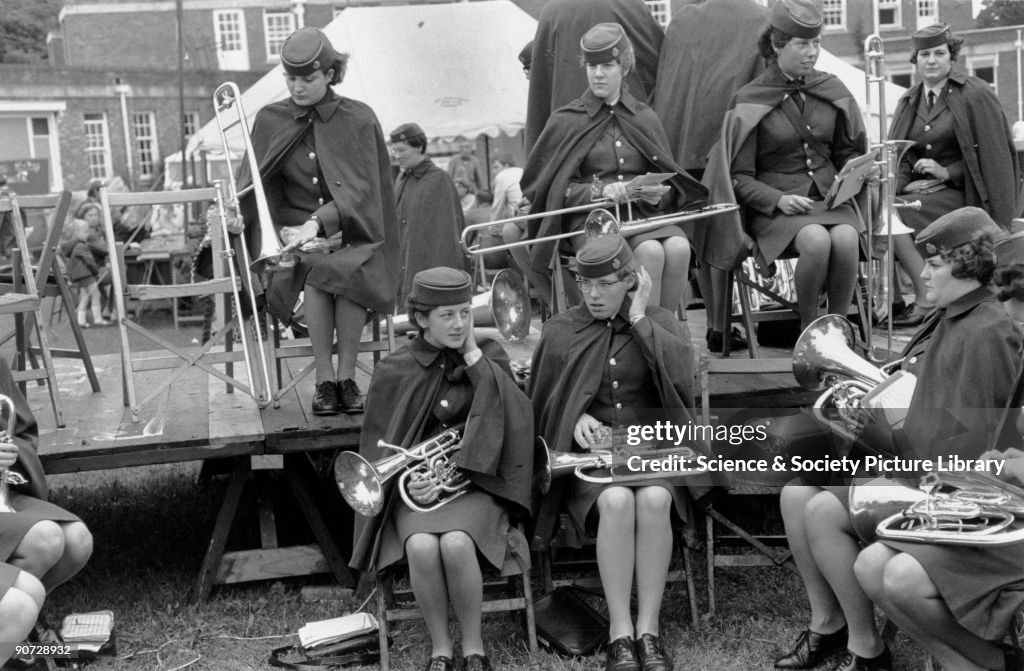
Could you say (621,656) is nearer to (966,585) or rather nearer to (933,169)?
(966,585)

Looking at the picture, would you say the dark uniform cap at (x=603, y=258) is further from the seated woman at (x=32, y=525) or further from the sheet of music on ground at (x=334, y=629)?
the seated woman at (x=32, y=525)

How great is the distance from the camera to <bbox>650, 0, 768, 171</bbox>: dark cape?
6438 mm

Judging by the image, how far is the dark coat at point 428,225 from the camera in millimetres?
8969

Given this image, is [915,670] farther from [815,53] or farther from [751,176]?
[815,53]

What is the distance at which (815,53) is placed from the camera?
5789 mm

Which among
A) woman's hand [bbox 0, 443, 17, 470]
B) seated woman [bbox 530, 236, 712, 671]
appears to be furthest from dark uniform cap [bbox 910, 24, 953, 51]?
woman's hand [bbox 0, 443, 17, 470]

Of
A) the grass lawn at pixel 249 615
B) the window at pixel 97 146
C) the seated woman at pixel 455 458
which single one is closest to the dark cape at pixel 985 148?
the grass lawn at pixel 249 615

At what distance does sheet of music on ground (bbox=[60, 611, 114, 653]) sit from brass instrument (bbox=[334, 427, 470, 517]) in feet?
4.16

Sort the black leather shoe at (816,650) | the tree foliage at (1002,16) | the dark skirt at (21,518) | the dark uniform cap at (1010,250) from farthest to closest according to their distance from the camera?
the tree foliage at (1002,16)
the black leather shoe at (816,650)
the dark skirt at (21,518)
the dark uniform cap at (1010,250)

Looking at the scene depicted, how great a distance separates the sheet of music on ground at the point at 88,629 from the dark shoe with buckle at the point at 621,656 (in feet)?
6.84

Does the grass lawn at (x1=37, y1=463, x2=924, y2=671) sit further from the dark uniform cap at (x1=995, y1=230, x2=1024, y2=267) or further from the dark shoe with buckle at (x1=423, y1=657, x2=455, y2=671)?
the dark uniform cap at (x1=995, y1=230, x2=1024, y2=267)

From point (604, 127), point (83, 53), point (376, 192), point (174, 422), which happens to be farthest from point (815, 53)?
point (83, 53)

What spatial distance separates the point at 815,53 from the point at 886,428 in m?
2.40

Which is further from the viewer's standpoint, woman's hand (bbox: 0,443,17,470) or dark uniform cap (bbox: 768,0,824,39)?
dark uniform cap (bbox: 768,0,824,39)
